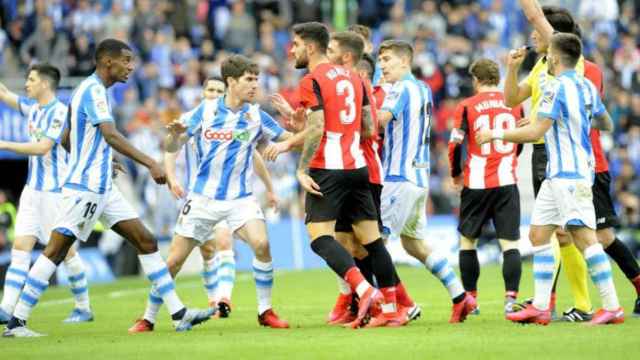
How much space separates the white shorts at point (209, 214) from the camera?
1238cm

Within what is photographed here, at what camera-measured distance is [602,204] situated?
41.4ft

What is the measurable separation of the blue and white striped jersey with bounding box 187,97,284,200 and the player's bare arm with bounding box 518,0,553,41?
2577 millimetres

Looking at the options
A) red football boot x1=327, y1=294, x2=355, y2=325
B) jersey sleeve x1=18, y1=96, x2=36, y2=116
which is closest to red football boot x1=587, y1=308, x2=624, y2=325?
red football boot x1=327, y1=294, x2=355, y2=325

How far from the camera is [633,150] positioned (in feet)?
90.8

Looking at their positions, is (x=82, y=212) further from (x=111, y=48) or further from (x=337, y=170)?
(x=337, y=170)

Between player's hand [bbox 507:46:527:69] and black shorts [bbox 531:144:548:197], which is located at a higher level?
player's hand [bbox 507:46:527:69]

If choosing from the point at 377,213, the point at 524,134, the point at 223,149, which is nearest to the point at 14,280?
the point at 223,149

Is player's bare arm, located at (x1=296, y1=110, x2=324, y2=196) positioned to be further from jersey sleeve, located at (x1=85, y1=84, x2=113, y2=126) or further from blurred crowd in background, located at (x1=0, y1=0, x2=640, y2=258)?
blurred crowd in background, located at (x1=0, y1=0, x2=640, y2=258)

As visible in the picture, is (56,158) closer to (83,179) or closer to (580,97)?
(83,179)

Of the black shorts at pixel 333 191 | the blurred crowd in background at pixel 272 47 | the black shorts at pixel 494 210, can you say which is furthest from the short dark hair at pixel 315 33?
the blurred crowd in background at pixel 272 47

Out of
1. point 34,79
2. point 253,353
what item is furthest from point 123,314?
point 253,353

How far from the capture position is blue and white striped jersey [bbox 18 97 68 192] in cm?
1286

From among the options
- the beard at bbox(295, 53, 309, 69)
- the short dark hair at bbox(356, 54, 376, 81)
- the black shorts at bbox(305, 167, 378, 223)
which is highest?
the beard at bbox(295, 53, 309, 69)

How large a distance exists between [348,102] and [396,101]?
91 centimetres
